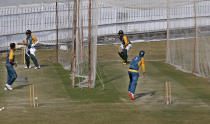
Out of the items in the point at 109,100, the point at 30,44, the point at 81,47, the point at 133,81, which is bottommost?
the point at 109,100

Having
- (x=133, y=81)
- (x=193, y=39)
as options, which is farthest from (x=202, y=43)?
(x=133, y=81)

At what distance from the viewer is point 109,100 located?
18219mm

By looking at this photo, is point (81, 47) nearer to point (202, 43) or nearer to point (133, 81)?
point (133, 81)

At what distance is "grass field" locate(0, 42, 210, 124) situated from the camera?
15500 millimetres

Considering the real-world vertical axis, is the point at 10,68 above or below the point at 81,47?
below

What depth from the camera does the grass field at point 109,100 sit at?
50.9 ft

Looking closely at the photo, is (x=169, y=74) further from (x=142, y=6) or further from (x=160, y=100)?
(x=160, y=100)

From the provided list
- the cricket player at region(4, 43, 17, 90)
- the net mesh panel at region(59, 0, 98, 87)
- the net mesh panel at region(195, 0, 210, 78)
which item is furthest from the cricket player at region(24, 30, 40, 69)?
the net mesh panel at region(195, 0, 210, 78)

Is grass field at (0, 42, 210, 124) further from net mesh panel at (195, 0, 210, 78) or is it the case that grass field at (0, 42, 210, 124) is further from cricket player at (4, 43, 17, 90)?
net mesh panel at (195, 0, 210, 78)

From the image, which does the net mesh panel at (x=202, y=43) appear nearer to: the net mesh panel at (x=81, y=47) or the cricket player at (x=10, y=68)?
the net mesh panel at (x=81, y=47)

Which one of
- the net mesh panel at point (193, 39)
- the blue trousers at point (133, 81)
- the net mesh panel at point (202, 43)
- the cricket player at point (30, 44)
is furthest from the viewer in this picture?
the cricket player at point (30, 44)

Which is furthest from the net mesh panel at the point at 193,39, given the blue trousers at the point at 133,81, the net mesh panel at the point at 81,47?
the blue trousers at the point at 133,81

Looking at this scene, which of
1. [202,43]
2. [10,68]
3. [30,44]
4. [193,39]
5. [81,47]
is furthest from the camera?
[30,44]

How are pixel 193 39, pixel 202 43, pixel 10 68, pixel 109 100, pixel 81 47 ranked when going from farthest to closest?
pixel 193 39 < pixel 202 43 < pixel 81 47 < pixel 10 68 < pixel 109 100
